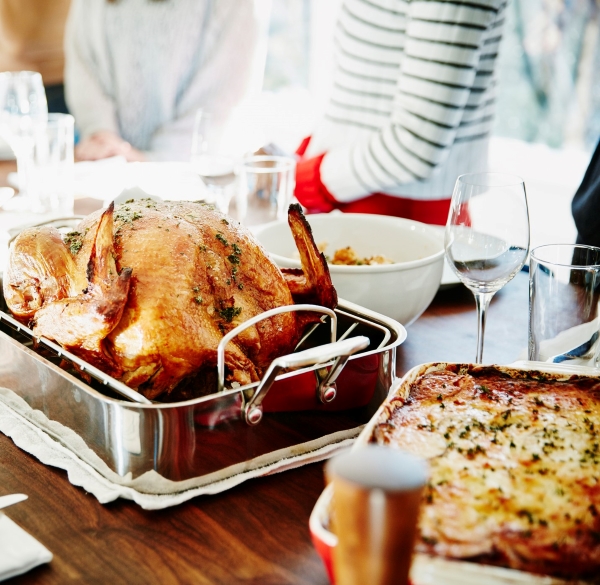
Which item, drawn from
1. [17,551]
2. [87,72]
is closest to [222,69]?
[87,72]

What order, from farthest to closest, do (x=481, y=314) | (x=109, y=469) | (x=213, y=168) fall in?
(x=213, y=168) → (x=481, y=314) → (x=109, y=469)

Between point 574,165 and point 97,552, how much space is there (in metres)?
3.67

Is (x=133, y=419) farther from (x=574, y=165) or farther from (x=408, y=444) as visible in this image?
(x=574, y=165)

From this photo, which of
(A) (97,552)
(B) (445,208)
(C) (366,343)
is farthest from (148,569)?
(B) (445,208)

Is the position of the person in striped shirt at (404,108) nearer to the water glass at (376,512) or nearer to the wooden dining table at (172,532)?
the wooden dining table at (172,532)

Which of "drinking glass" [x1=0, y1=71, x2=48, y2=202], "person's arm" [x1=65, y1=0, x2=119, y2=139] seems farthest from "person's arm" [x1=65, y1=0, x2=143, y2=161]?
"drinking glass" [x1=0, y1=71, x2=48, y2=202]

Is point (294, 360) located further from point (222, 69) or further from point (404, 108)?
point (222, 69)

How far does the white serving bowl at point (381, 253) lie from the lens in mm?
1162

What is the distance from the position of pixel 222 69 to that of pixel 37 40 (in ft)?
5.08

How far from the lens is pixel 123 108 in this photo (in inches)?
134

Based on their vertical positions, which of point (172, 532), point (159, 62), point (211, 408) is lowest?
point (172, 532)

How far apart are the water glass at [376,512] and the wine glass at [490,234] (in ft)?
1.93

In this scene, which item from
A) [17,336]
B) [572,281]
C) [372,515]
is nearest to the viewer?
[372,515]

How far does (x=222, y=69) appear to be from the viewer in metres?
3.39
